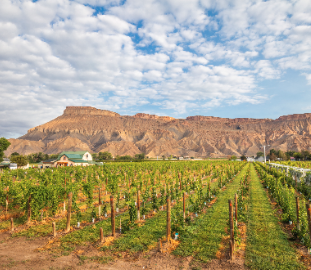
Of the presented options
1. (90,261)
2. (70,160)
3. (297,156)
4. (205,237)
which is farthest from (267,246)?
(297,156)

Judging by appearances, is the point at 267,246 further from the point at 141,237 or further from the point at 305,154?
the point at 305,154

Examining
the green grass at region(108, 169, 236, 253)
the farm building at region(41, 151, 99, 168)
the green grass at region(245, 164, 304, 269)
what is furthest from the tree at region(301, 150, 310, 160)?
the green grass at region(108, 169, 236, 253)

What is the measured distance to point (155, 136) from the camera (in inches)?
6127

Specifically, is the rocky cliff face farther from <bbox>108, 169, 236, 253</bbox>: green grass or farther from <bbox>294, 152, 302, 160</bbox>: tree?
<bbox>108, 169, 236, 253</bbox>: green grass

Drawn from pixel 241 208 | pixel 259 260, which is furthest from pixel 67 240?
pixel 241 208

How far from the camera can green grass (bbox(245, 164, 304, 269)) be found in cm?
662

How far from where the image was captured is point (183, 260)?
23.0ft

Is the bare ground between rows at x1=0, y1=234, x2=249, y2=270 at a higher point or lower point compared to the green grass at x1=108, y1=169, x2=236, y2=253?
lower

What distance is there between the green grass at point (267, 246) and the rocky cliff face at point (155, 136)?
117 meters

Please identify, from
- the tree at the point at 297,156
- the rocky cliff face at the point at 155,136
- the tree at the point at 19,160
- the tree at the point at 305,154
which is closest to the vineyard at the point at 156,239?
the tree at the point at 19,160

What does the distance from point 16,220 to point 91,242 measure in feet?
21.4

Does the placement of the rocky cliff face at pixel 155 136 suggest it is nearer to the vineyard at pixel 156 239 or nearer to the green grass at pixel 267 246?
the vineyard at pixel 156 239

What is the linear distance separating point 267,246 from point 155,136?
485ft

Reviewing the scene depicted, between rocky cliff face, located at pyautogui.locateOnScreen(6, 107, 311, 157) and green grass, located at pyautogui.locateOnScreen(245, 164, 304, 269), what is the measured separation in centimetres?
11656
